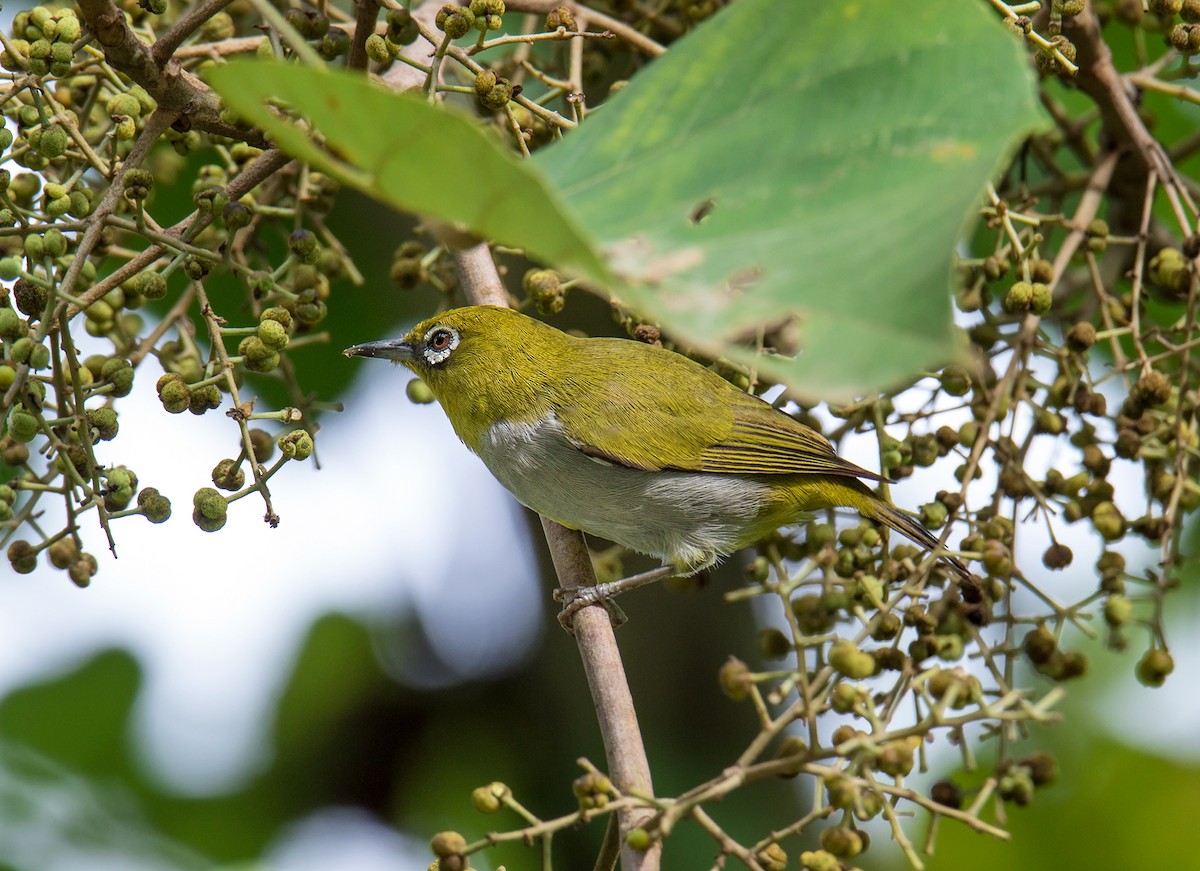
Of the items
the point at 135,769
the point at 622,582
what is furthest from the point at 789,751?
the point at 135,769

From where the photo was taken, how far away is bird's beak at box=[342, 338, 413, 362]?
12.2 feet

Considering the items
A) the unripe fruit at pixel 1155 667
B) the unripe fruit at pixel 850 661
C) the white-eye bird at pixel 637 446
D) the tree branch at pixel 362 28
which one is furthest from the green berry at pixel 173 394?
the unripe fruit at pixel 1155 667

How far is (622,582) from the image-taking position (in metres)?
3.33

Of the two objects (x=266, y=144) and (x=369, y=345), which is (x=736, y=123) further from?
(x=369, y=345)

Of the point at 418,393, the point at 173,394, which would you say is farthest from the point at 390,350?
the point at 173,394

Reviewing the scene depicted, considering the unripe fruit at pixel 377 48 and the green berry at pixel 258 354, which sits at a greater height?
the unripe fruit at pixel 377 48

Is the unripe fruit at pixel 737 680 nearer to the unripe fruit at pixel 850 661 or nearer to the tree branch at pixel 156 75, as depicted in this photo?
the unripe fruit at pixel 850 661

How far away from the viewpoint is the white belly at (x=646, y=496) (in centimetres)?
359

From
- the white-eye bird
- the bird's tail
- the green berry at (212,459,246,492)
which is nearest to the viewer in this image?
the green berry at (212,459,246,492)

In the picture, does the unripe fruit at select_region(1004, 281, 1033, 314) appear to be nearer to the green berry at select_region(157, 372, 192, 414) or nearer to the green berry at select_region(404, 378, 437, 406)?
the green berry at select_region(404, 378, 437, 406)

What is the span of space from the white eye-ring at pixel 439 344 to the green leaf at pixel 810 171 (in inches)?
86.9

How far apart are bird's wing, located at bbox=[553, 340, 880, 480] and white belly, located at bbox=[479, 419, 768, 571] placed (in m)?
0.04

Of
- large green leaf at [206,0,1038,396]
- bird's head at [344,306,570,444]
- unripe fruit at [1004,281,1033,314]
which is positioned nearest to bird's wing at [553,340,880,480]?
bird's head at [344,306,570,444]

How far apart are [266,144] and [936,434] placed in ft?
4.94
